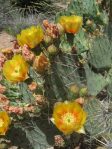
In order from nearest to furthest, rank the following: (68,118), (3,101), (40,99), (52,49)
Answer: (68,118), (52,49), (40,99), (3,101)

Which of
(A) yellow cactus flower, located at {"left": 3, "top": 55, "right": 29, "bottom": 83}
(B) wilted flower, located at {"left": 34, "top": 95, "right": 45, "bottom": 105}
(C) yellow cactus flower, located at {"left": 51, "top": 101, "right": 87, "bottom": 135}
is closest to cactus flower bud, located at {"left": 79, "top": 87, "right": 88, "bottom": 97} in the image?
(C) yellow cactus flower, located at {"left": 51, "top": 101, "right": 87, "bottom": 135}

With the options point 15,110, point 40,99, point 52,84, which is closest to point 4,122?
point 15,110

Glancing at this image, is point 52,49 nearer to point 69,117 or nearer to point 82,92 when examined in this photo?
point 82,92

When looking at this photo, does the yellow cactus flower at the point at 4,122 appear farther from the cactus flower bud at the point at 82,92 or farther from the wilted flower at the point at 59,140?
the cactus flower bud at the point at 82,92

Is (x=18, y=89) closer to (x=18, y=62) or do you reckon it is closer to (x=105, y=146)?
(x=18, y=62)

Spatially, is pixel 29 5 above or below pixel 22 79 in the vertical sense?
below

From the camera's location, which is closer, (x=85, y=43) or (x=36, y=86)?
(x=36, y=86)

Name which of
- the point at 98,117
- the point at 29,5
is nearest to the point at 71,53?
the point at 98,117

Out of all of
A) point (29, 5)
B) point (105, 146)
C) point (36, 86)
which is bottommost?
point (29, 5)
